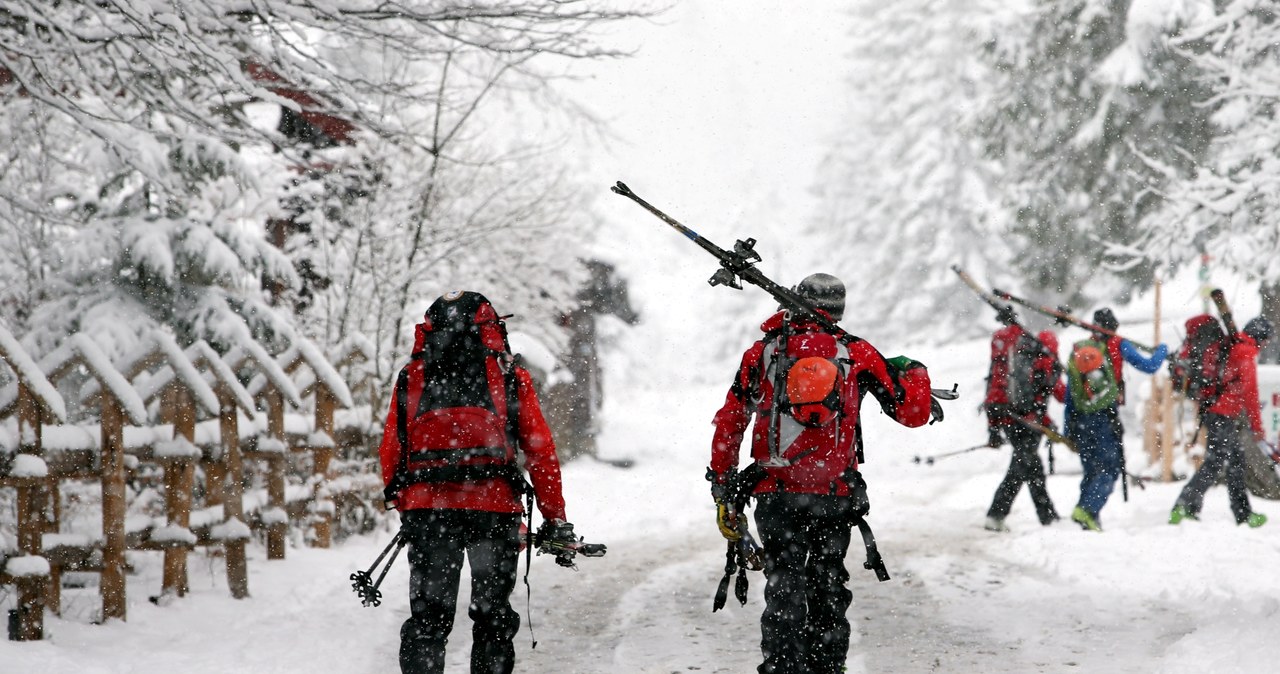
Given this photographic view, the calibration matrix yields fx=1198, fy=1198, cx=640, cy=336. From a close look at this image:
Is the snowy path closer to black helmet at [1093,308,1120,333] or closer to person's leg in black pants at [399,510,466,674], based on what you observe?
person's leg in black pants at [399,510,466,674]

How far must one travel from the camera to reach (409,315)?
16.2 metres

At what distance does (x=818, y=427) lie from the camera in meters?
4.71

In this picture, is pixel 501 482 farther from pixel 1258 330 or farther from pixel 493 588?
pixel 1258 330

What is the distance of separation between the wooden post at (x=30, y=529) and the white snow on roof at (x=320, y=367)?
2981 mm

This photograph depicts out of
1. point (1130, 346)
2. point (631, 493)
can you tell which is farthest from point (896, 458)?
point (1130, 346)

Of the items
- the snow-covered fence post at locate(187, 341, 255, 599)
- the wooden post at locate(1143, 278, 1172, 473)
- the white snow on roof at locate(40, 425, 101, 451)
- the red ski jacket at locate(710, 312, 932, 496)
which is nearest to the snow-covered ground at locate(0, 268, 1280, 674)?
the snow-covered fence post at locate(187, 341, 255, 599)

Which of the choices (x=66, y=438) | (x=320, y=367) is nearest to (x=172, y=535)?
(x=66, y=438)

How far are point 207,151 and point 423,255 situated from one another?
198 inches

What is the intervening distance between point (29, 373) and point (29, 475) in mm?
540

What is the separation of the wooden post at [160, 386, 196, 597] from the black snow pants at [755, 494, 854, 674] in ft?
13.9

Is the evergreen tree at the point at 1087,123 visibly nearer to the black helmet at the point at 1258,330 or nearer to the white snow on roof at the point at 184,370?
the black helmet at the point at 1258,330

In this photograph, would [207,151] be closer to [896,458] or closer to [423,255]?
[423,255]

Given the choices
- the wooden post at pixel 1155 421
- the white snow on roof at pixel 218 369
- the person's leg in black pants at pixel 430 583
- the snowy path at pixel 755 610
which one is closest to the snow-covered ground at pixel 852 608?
Answer: the snowy path at pixel 755 610

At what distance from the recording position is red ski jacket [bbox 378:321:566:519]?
4438 millimetres
